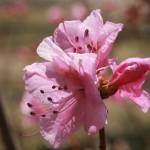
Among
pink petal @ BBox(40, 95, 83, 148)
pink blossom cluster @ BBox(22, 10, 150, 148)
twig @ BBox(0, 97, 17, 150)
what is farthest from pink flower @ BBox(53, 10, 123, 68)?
twig @ BBox(0, 97, 17, 150)

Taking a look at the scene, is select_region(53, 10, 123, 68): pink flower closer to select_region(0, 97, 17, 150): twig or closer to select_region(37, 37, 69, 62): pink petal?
select_region(37, 37, 69, 62): pink petal

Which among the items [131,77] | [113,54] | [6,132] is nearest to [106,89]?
[131,77]

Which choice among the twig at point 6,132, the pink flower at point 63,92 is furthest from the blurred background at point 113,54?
the pink flower at point 63,92

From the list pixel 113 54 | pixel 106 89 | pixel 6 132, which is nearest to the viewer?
pixel 106 89

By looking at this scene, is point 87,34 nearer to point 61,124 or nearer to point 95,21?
point 95,21

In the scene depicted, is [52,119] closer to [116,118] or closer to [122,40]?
[116,118]

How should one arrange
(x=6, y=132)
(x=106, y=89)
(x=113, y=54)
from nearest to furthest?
1. (x=106, y=89)
2. (x=6, y=132)
3. (x=113, y=54)

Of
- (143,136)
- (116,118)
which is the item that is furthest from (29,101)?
(116,118)

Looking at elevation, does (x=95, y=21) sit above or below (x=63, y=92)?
above
